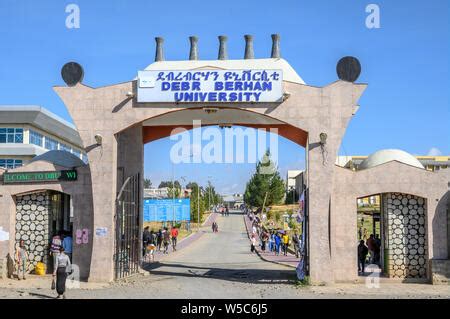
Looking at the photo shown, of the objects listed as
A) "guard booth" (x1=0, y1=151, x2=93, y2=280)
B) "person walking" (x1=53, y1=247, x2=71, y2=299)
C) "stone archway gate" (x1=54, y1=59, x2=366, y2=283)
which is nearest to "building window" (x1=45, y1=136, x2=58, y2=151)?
"guard booth" (x1=0, y1=151, x2=93, y2=280)

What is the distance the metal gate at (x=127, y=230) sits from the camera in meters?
19.4

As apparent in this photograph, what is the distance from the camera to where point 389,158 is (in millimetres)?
20703

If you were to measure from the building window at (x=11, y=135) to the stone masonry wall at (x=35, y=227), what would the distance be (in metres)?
32.6

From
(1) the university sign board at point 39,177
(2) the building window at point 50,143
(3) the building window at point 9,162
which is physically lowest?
(1) the university sign board at point 39,177

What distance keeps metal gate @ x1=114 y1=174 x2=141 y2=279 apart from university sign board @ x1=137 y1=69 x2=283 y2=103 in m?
3.51

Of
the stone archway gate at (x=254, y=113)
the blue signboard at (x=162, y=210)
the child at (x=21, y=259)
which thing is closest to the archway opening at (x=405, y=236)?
the stone archway gate at (x=254, y=113)

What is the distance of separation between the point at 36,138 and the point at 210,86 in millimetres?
38602

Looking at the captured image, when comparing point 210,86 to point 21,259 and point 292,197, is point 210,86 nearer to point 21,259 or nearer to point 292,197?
point 21,259

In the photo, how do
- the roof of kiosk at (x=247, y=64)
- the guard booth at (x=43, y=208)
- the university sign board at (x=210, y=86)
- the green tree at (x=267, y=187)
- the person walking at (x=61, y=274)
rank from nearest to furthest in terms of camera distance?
1. the person walking at (x=61, y=274)
2. the university sign board at (x=210, y=86)
3. the guard booth at (x=43, y=208)
4. the roof of kiosk at (x=247, y=64)
5. the green tree at (x=267, y=187)

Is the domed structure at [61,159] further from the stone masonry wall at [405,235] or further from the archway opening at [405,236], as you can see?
the stone masonry wall at [405,235]

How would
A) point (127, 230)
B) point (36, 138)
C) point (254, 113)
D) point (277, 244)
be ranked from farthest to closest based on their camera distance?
point (36, 138), point (277, 244), point (127, 230), point (254, 113)

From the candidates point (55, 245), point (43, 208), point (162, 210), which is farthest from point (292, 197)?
point (55, 245)

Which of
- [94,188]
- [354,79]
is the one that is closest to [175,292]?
[94,188]

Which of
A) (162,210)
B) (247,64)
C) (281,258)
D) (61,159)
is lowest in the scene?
(281,258)
